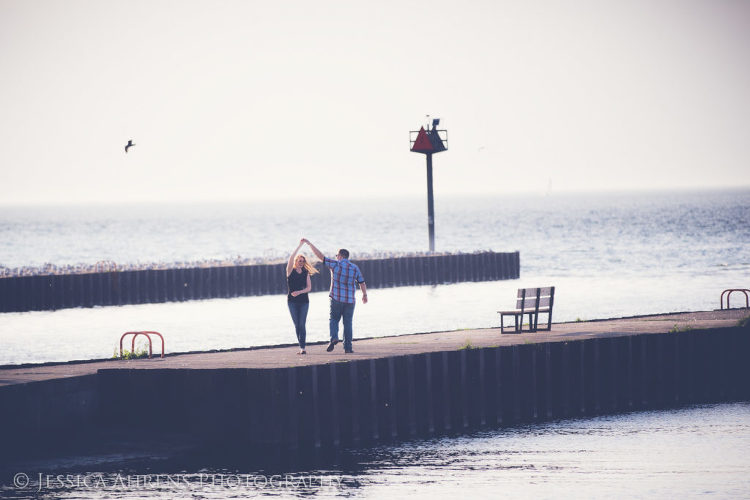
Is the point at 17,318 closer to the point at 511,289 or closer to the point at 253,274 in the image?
the point at 253,274

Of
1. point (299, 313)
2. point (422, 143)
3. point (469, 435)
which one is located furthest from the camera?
point (422, 143)

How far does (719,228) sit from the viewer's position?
143500mm

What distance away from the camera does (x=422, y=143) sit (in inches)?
2502

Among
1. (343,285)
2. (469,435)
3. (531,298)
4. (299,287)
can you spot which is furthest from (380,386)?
(531,298)

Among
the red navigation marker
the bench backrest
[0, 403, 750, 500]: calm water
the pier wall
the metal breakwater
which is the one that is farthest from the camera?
the red navigation marker

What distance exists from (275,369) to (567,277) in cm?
5808

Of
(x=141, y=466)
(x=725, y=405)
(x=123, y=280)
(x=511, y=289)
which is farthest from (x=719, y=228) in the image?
(x=141, y=466)

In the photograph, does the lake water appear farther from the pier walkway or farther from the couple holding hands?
the couple holding hands

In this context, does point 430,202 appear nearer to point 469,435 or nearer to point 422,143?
point 422,143

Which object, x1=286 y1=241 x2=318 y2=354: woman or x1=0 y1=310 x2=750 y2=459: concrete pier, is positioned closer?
x1=0 y1=310 x2=750 y2=459: concrete pier

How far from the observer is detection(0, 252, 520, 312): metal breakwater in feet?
172

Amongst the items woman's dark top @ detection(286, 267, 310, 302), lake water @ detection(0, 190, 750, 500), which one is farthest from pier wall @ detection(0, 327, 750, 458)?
woman's dark top @ detection(286, 267, 310, 302)

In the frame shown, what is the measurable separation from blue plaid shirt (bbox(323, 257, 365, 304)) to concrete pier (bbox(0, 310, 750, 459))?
108 cm

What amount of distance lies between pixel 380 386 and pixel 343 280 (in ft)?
6.44
